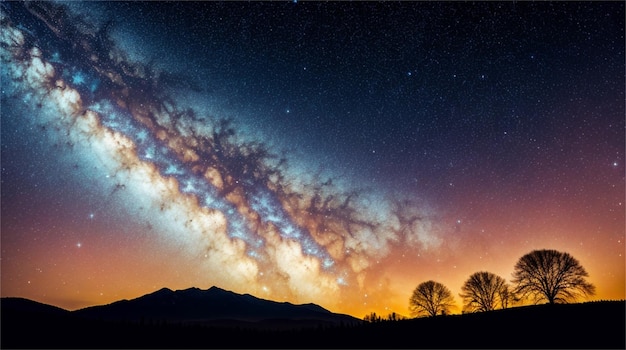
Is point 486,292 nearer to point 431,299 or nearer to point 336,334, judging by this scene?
point 431,299

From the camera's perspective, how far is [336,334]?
1830 centimetres

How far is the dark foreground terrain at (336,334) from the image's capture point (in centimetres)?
1474

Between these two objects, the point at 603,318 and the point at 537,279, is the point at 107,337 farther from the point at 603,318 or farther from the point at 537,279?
the point at 537,279

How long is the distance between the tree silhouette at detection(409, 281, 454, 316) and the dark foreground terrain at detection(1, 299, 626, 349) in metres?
37.3

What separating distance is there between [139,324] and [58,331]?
3.46m

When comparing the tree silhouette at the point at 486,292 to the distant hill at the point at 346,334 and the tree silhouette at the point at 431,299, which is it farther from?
the distant hill at the point at 346,334

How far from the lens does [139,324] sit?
57.5ft

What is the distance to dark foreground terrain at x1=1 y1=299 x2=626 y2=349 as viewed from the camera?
48.4ft

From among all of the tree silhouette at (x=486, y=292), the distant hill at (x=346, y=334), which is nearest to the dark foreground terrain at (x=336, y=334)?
the distant hill at (x=346, y=334)

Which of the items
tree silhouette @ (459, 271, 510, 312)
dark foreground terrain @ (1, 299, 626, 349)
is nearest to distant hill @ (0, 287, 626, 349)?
dark foreground terrain @ (1, 299, 626, 349)

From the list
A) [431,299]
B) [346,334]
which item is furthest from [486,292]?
[346,334]

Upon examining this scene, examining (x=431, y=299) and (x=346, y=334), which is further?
(x=431, y=299)

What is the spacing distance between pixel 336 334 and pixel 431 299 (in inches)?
1725

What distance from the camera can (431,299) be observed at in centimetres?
5616
